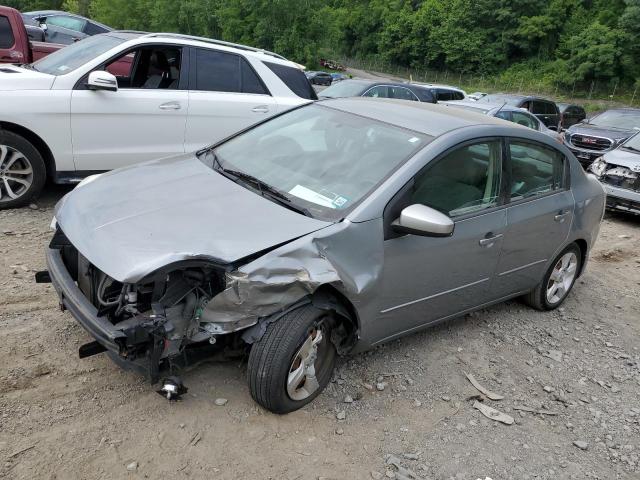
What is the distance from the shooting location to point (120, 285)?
9.52 feet

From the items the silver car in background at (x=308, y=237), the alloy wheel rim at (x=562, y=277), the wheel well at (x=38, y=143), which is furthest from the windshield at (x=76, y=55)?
the alloy wheel rim at (x=562, y=277)

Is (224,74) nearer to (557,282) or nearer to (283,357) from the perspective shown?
(557,282)

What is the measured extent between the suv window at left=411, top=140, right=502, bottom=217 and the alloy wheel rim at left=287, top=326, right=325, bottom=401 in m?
1.04

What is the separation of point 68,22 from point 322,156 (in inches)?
677

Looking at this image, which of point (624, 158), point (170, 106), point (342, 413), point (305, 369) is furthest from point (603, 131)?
point (305, 369)

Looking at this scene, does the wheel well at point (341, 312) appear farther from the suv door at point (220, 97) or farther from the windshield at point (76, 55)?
the windshield at point (76, 55)

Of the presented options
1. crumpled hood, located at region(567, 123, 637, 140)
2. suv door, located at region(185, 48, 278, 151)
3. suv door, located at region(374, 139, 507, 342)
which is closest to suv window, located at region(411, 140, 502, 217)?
suv door, located at region(374, 139, 507, 342)

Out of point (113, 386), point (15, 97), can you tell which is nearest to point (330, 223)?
point (113, 386)

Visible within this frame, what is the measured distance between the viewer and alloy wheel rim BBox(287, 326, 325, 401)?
3.06 m

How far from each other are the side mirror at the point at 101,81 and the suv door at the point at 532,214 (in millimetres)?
3756

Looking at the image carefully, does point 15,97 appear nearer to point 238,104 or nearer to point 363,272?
point 238,104

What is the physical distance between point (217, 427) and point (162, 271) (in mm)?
933

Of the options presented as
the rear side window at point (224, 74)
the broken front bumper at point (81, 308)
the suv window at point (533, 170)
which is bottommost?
the broken front bumper at point (81, 308)

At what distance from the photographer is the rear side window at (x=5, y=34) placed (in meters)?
8.32
